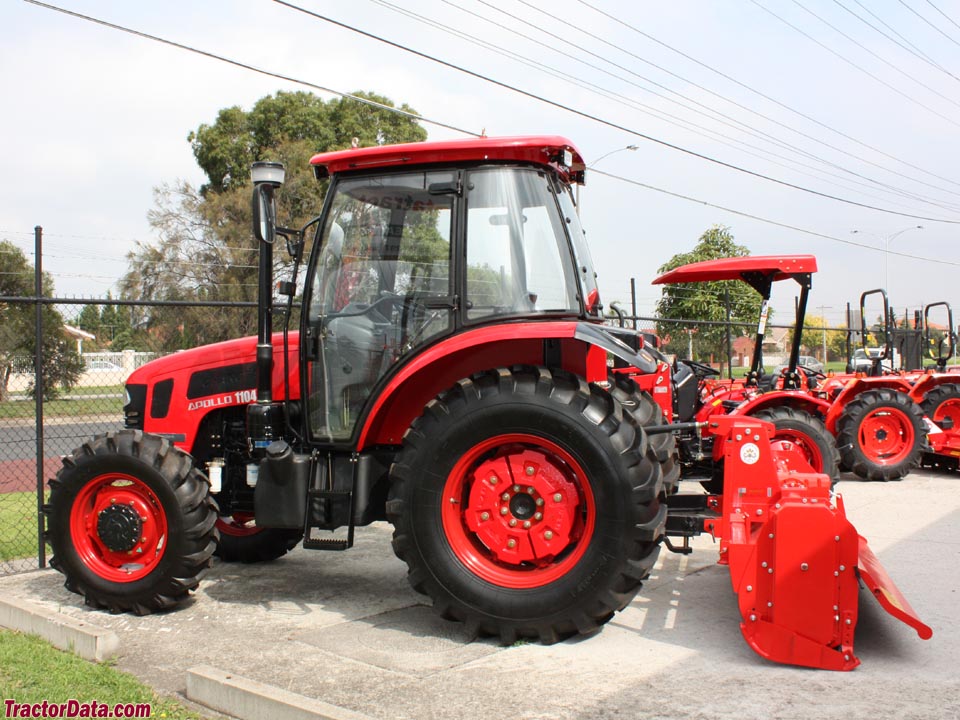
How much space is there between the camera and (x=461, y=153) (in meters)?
4.68

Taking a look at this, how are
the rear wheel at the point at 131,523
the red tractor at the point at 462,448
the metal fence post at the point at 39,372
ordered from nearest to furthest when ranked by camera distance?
the red tractor at the point at 462,448 → the rear wheel at the point at 131,523 → the metal fence post at the point at 39,372

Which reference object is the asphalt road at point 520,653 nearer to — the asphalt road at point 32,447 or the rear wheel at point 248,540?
the rear wheel at point 248,540

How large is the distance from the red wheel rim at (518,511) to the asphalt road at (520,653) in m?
0.38

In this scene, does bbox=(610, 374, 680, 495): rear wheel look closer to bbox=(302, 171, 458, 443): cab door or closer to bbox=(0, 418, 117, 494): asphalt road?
bbox=(302, 171, 458, 443): cab door

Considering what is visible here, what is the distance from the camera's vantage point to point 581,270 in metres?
4.93

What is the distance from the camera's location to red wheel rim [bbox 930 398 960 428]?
35.7 feet

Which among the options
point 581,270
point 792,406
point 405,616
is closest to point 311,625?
point 405,616

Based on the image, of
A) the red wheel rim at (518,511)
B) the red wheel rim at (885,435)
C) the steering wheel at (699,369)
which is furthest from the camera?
the red wheel rim at (885,435)

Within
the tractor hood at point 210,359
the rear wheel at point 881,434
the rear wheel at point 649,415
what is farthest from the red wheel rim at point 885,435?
the tractor hood at point 210,359

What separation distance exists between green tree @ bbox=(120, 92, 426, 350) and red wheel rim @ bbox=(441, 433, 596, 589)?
17.6m

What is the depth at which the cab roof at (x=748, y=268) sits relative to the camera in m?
7.91

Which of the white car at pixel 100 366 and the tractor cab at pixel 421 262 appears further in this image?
the white car at pixel 100 366

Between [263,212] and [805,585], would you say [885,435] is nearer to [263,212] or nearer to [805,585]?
[805,585]

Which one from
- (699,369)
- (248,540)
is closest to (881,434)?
(699,369)
